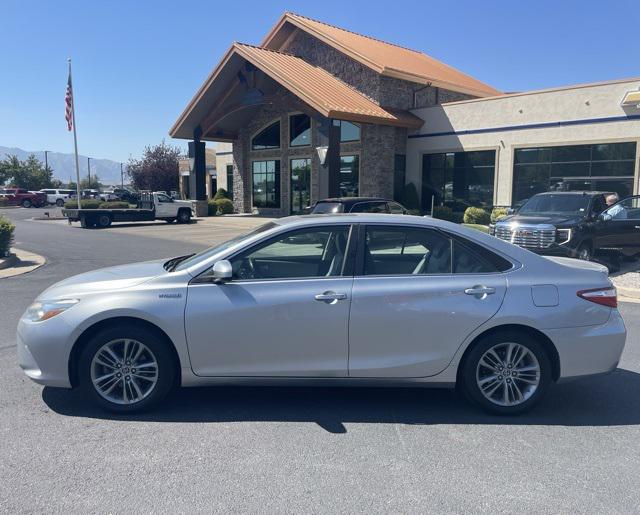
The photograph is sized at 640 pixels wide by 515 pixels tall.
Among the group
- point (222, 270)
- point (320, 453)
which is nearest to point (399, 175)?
point (222, 270)

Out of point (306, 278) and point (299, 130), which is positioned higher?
point (299, 130)

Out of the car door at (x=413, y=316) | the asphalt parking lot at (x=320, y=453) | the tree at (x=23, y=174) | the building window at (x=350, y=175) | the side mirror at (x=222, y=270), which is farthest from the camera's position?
the tree at (x=23, y=174)

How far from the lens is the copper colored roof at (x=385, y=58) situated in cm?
2536

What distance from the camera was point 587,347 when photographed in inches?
165

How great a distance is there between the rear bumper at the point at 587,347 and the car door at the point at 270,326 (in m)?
1.66

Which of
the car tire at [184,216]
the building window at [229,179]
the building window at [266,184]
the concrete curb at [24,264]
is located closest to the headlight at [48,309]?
the concrete curb at [24,264]

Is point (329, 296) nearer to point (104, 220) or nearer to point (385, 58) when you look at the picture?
point (104, 220)

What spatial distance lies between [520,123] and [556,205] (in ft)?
38.8

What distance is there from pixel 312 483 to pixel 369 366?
43.7 inches

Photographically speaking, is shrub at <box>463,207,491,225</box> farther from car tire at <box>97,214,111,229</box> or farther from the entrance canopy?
car tire at <box>97,214,111,229</box>

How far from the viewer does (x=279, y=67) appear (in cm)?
2417

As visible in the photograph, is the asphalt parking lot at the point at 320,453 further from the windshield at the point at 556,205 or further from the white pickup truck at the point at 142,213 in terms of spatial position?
the white pickup truck at the point at 142,213

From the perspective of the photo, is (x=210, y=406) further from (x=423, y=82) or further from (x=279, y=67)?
(x=423, y=82)

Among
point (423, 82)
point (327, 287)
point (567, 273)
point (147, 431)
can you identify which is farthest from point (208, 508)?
point (423, 82)
